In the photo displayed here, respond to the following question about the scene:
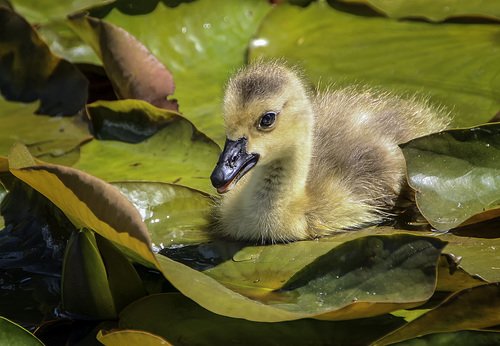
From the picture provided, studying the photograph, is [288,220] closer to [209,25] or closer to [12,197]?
[12,197]

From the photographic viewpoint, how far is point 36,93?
326cm

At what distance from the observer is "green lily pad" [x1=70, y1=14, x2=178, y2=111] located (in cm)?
312

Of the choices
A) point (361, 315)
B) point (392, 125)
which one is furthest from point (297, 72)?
point (361, 315)

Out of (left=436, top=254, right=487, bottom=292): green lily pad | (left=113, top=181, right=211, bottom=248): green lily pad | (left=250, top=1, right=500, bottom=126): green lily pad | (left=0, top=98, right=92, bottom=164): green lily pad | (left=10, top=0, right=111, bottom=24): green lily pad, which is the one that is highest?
(left=436, top=254, right=487, bottom=292): green lily pad

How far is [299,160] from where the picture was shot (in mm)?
2758

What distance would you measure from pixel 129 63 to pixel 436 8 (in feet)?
3.65

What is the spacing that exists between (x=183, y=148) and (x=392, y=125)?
64 centimetres

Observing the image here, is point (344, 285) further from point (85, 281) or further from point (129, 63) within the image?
point (129, 63)

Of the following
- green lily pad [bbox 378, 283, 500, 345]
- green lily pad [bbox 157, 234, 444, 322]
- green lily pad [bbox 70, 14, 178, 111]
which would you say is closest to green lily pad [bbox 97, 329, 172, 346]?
green lily pad [bbox 157, 234, 444, 322]

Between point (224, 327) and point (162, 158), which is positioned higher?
point (224, 327)

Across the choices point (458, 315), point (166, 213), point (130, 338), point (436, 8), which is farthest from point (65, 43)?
point (458, 315)

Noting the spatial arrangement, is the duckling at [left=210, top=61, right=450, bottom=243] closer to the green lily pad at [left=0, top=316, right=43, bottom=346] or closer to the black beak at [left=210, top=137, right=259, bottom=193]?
the black beak at [left=210, top=137, right=259, bottom=193]

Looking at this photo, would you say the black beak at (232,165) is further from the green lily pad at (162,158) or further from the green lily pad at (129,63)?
the green lily pad at (129,63)

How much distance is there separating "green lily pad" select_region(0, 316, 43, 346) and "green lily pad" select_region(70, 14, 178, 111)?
1.29 metres
